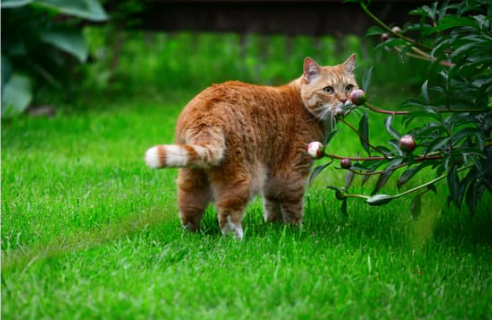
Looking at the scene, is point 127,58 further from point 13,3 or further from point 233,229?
point 233,229

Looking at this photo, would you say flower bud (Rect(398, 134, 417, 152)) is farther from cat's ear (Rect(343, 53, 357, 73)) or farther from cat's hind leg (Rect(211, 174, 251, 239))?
cat's ear (Rect(343, 53, 357, 73))

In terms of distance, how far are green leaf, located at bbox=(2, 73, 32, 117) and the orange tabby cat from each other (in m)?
2.81

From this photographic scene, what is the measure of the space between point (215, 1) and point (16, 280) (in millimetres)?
4770

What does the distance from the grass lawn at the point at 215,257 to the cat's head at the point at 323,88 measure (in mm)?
539

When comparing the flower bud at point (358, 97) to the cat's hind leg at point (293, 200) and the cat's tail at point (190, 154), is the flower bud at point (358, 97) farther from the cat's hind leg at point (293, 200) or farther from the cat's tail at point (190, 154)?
the cat's hind leg at point (293, 200)

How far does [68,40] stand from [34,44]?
32 centimetres

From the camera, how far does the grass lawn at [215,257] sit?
2.21 meters

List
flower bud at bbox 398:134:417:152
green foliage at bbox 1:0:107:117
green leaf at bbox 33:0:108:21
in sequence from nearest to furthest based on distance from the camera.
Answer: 1. flower bud at bbox 398:134:417:152
2. green foliage at bbox 1:0:107:117
3. green leaf at bbox 33:0:108:21

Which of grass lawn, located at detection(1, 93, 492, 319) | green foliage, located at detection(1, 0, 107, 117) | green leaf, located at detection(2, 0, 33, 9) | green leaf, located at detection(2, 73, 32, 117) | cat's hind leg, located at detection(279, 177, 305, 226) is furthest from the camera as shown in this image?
green foliage, located at detection(1, 0, 107, 117)

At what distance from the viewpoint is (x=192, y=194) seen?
116 inches

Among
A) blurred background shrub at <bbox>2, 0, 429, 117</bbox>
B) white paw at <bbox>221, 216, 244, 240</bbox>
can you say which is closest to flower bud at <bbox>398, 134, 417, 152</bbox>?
white paw at <bbox>221, 216, 244, 240</bbox>

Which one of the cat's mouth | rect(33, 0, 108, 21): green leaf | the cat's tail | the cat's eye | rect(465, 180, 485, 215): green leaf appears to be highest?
rect(33, 0, 108, 21): green leaf

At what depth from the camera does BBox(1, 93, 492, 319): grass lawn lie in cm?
221

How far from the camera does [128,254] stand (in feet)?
8.63
